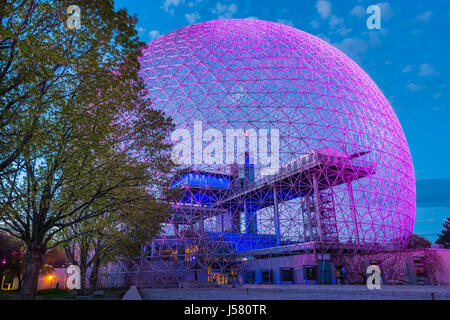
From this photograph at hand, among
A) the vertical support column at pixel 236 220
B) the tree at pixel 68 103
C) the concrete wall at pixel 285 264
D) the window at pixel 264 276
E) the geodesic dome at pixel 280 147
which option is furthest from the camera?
the vertical support column at pixel 236 220

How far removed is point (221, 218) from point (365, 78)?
2374 centimetres

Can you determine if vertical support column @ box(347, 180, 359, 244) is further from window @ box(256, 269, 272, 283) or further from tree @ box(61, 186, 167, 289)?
tree @ box(61, 186, 167, 289)

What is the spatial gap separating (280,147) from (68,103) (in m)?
23.2

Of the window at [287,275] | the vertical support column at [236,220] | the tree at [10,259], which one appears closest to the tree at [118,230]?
the vertical support column at [236,220]

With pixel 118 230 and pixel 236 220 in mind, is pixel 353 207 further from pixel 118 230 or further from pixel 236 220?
pixel 118 230

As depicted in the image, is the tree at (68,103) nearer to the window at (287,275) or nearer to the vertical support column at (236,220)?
the window at (287,275)

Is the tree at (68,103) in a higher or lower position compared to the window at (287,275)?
higher

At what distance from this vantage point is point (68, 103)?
29.9ft

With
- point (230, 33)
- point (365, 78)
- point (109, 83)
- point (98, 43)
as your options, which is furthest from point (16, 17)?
point (365, 78)

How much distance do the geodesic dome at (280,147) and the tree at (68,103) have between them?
17441mm

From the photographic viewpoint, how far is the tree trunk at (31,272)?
10.7 metres

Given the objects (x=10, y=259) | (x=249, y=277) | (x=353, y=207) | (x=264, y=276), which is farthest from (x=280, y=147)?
(x=10, y=259)

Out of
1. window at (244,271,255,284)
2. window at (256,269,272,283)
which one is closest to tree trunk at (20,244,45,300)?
window at (256,269,272,283)

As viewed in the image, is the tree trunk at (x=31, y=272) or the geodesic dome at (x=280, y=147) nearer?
the tree trunk at (x=31, y=272)
